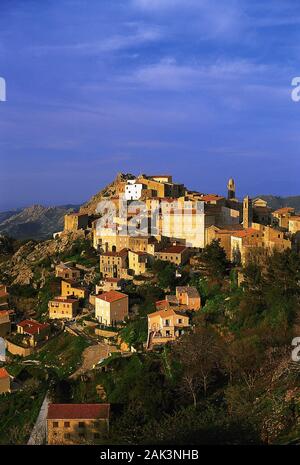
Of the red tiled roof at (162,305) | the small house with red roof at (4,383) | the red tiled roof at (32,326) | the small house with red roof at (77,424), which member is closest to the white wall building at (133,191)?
the red tiled roof at (32,326)

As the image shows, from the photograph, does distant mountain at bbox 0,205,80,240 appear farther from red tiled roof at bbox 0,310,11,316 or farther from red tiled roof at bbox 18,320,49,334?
red tiled roof at bbox 18,320,49,334

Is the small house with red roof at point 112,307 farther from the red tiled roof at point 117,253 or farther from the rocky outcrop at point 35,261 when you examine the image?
the rocky outcrop at point 35,261

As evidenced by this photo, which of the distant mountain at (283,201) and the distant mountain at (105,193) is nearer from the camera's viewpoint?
the distant mountain at (105,193)

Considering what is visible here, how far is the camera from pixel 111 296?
24.0 metres

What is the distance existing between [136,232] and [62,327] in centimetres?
762

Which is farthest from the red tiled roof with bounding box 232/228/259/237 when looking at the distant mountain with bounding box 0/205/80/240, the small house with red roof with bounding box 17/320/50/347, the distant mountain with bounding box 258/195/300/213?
the distant mountain with bounding box 0/205/80/240

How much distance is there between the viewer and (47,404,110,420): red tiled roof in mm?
14906

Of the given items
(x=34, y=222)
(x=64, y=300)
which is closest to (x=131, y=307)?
(x=64, y=300)

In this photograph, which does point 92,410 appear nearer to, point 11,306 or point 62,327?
point 62,327

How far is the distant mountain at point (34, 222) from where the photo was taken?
9962 centimetres

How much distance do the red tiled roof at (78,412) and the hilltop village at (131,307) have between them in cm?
3

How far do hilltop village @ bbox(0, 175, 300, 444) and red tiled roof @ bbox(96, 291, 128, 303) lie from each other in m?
0.06

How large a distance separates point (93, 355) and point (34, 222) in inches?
3728

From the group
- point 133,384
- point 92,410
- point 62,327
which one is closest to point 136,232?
point 62,327
